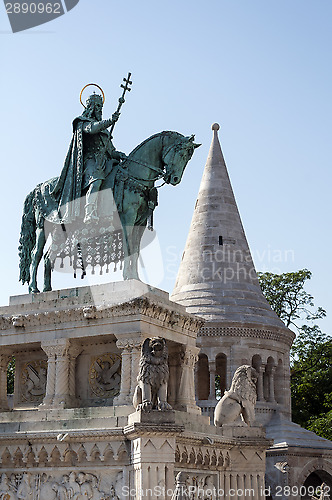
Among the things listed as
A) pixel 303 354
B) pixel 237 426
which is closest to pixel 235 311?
pixel 303 354

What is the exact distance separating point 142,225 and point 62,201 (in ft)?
5.61

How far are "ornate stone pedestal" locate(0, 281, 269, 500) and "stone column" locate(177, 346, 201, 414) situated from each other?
0.07 feet

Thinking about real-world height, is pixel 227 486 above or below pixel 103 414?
below

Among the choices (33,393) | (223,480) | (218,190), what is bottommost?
(223,480)

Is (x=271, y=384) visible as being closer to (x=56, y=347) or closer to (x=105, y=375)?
(x=105, y=375)

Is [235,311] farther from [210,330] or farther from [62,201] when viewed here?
[62,201]

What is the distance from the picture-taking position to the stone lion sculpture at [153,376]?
49.8 feet

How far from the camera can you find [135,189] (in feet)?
59.0

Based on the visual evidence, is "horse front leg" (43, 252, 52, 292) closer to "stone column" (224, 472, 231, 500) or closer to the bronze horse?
the bronze horse

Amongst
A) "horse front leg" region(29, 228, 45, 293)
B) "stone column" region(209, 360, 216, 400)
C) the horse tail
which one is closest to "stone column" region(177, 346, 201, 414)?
"horse front leg" region(29, 228, 45, 293)

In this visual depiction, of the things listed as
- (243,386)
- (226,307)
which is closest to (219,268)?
(226,307)

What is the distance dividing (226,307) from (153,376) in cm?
1972

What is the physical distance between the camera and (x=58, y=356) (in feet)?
56.4

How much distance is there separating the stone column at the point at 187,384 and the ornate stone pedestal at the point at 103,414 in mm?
20
